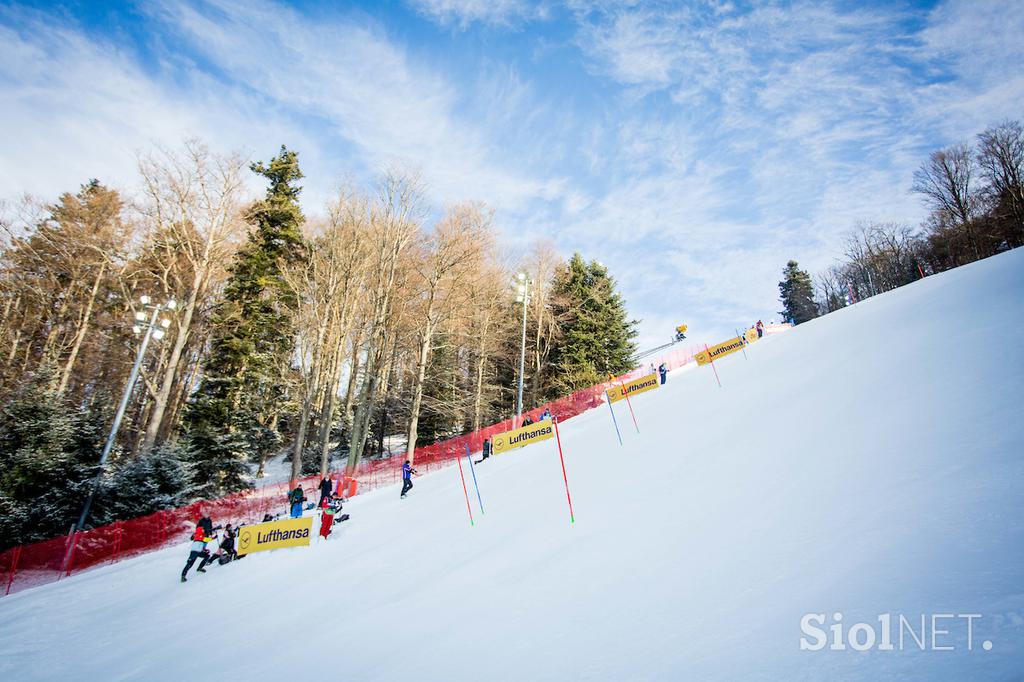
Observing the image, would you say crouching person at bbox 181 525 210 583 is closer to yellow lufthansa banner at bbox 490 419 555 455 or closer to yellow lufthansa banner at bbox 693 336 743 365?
yellow lufthansa banner at bbox 490 419 555 455

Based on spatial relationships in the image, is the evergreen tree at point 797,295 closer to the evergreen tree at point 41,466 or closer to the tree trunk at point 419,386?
the tree trunk at point 419,386

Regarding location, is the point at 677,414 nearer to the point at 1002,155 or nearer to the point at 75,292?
the point at 75,292

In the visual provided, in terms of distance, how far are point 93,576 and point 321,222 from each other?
793 inches

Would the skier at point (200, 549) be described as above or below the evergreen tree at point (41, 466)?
below

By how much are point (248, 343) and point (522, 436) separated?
53.6ft

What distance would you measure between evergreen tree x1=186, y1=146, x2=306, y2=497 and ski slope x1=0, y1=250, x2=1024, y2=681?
26.9 feet

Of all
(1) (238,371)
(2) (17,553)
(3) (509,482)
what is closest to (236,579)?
(3) (509,482)

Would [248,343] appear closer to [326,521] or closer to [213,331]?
[213,331]

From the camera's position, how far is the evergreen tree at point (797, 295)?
58.6 m

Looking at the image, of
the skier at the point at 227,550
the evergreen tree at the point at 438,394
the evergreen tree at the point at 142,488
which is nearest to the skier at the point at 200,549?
the skier at the point at 227,550

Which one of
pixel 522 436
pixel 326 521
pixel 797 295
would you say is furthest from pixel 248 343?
pixel 797 295

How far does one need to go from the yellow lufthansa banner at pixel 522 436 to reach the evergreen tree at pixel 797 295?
180 feet

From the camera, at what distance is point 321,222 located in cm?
2627

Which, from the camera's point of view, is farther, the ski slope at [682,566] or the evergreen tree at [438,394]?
the evergreen tree at [438,394]
